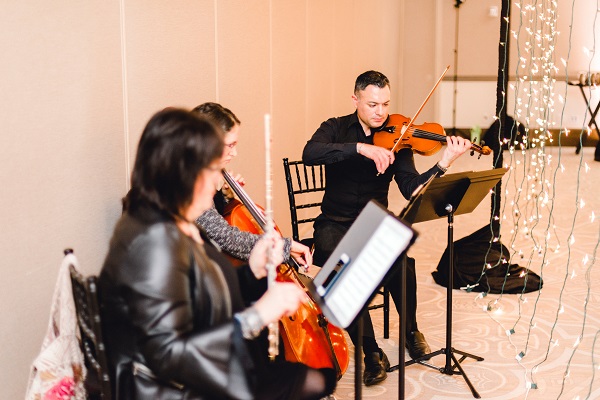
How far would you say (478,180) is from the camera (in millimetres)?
2836

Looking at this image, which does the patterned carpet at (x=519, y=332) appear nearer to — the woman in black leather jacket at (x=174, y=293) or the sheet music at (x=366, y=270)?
the sheet music at (x=366, y=270)

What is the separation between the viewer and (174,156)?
155cm

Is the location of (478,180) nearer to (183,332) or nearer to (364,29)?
(183,332)

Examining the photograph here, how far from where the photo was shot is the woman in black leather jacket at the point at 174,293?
4.99ft

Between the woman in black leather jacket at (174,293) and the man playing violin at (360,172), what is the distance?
1612mm

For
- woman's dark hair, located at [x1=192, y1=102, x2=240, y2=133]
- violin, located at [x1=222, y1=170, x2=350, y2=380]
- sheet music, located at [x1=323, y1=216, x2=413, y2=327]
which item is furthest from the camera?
woman's dark hair, located at [x1=192, y1=102, x2=240, y2=133]

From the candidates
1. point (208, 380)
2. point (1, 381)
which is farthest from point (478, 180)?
point (1, 381)

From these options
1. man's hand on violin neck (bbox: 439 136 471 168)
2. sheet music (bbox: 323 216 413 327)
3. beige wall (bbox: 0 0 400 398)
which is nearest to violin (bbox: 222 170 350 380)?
beige wall (bbox: 0 0 400 398)

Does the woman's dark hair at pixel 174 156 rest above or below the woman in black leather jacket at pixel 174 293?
above

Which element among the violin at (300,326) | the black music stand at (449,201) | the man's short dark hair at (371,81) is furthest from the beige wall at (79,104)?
the black music stand at (449,201)

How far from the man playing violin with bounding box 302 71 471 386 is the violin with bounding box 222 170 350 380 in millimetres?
682

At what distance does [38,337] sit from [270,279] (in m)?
0.85

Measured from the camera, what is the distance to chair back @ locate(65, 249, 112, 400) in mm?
1571

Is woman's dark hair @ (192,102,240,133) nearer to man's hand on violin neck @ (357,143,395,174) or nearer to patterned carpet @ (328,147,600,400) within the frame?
man's hand on violin neck @ (357,143,395,174)
